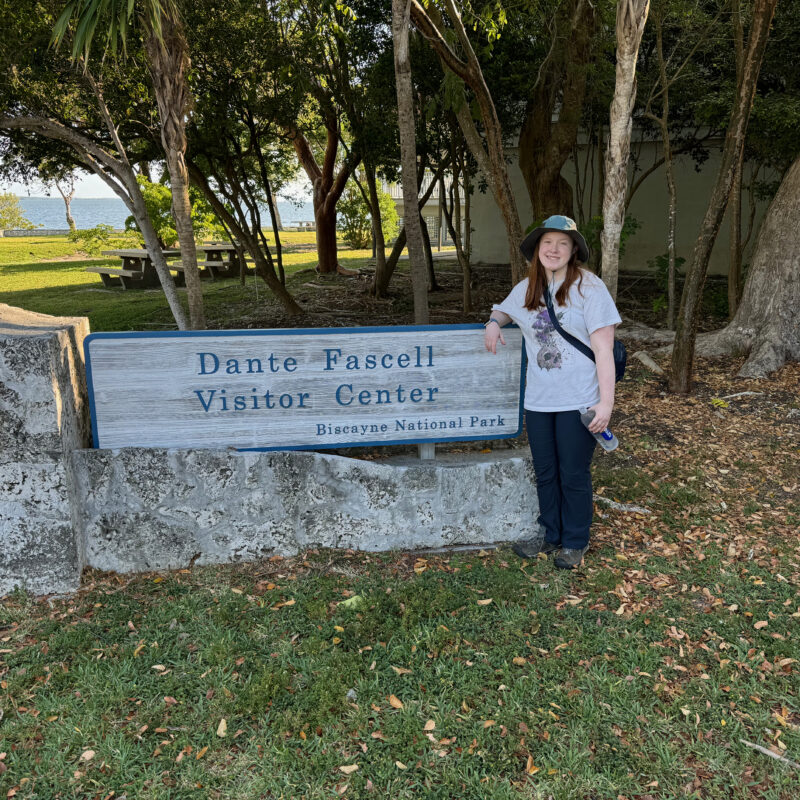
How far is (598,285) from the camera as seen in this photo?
3.31 meters

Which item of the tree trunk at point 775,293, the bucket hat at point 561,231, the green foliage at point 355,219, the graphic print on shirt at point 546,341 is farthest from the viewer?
the green foliage at point 355,219

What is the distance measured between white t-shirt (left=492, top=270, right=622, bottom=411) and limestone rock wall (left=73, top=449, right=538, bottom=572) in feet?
1.77

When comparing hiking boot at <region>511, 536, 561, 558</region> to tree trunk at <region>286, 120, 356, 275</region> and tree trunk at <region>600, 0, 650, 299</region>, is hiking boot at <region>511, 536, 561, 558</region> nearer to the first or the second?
tree trunk at <region>600, 0, 650, 299</region>

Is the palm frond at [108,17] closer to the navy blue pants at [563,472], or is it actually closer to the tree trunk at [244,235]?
the navy blue pants at [563,472]

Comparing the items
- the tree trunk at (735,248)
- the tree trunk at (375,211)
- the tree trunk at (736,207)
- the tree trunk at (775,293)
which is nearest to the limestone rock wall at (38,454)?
the tree trunk at (736,207)

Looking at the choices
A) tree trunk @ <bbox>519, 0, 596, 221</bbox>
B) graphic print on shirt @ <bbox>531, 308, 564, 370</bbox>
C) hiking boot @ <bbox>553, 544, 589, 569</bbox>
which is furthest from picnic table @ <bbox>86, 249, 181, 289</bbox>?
hiking boot @ <bbox>553, 544, 589, 569</bbox>

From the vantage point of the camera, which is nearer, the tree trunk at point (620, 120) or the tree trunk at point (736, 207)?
the tree trunk at point (620, 120)

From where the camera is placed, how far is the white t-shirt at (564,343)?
3.28 m

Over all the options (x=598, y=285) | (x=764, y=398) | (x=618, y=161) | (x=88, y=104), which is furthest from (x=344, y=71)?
(x=598, y=285)

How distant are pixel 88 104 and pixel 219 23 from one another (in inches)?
69.9

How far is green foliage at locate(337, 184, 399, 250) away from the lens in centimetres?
2154

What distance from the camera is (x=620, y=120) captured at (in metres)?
4.55

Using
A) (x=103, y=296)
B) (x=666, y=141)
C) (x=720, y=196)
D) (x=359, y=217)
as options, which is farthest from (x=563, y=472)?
(x=359, y=217)

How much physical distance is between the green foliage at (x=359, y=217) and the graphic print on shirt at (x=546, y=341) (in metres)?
17.6
